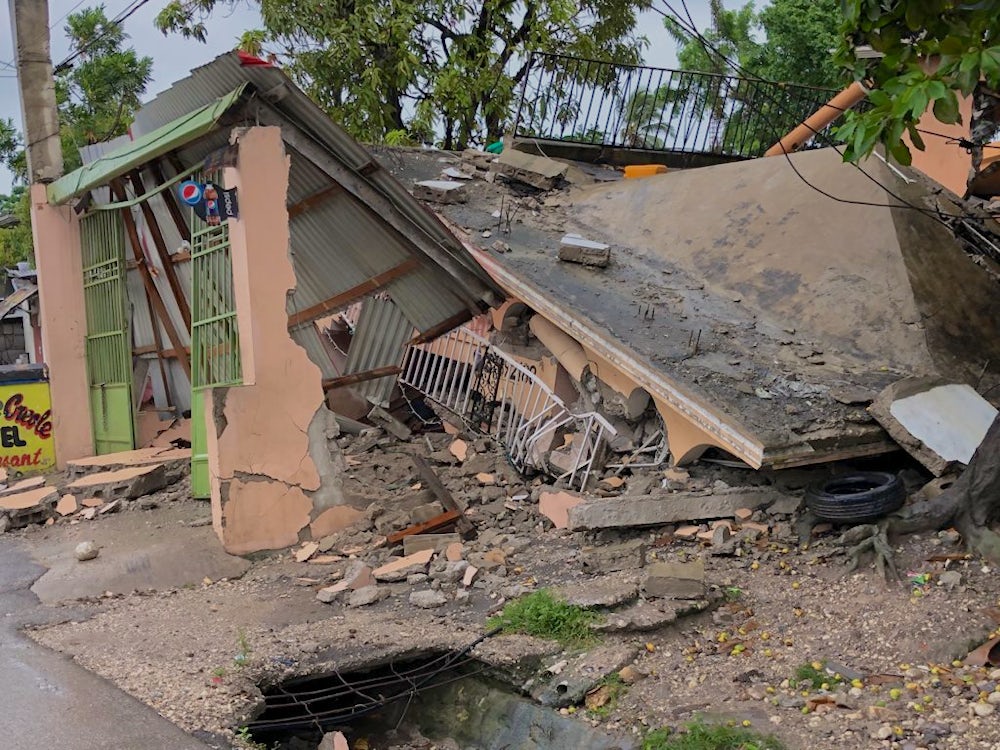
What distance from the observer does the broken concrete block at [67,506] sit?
891 cm

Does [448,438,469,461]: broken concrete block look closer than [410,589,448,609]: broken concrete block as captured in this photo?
No

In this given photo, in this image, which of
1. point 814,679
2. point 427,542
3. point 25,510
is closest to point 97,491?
point 25,510

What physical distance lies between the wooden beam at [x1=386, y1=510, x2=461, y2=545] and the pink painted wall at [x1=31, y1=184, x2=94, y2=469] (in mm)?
5567

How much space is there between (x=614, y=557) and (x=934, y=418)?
259 cm

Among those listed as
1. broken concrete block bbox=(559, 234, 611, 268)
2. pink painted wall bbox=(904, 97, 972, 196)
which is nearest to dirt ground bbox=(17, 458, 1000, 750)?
broken concrete block bbox=(559, 234, 611, 268)

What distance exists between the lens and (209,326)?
8102mm

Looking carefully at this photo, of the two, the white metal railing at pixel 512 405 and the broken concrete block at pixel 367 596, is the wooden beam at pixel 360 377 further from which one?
the broken concrete block at pixel 367 596

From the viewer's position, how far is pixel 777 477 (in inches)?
277

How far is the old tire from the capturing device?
625 cm

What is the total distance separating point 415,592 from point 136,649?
71.3 inches

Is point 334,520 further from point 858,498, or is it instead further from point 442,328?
point 858,498

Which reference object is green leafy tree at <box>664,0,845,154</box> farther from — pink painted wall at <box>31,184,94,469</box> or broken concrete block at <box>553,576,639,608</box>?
pink painted wall at <box>31,184,94,469</box>

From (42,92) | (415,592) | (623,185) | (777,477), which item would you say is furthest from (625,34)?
(415,592)

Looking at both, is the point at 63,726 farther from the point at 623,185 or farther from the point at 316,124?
the point at 623,185
